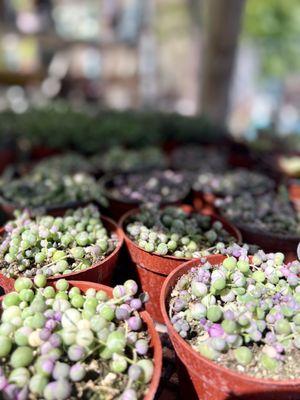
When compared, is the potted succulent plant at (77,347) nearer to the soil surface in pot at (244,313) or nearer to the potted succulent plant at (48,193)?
the soil surface in pot at (244,313)

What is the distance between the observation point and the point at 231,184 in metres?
2.59

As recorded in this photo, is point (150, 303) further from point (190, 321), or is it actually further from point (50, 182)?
point (50, 182)

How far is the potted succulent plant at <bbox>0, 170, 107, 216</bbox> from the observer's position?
2.12 metres

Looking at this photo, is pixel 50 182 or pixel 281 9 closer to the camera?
pixel 50 182

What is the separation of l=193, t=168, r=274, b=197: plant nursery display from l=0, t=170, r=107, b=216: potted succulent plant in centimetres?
74

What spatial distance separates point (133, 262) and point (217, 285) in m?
0.58

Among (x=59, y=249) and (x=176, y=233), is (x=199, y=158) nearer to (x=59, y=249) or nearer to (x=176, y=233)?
(x=176, y=233)

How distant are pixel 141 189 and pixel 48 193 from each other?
0.59 metres

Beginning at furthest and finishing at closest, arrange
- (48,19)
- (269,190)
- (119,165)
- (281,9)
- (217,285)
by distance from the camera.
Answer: (281,9)
(48,19)
(119,165)
(269,190)
(217,285)

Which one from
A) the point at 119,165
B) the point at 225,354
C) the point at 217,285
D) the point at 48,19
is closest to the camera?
the point at 225,354

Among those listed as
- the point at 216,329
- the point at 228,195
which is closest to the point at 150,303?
the point at 216,329

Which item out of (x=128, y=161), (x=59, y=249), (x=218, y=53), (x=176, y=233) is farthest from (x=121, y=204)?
(x=218, y=53)

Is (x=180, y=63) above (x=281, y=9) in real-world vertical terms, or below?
below

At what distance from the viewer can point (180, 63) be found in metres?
12.3
